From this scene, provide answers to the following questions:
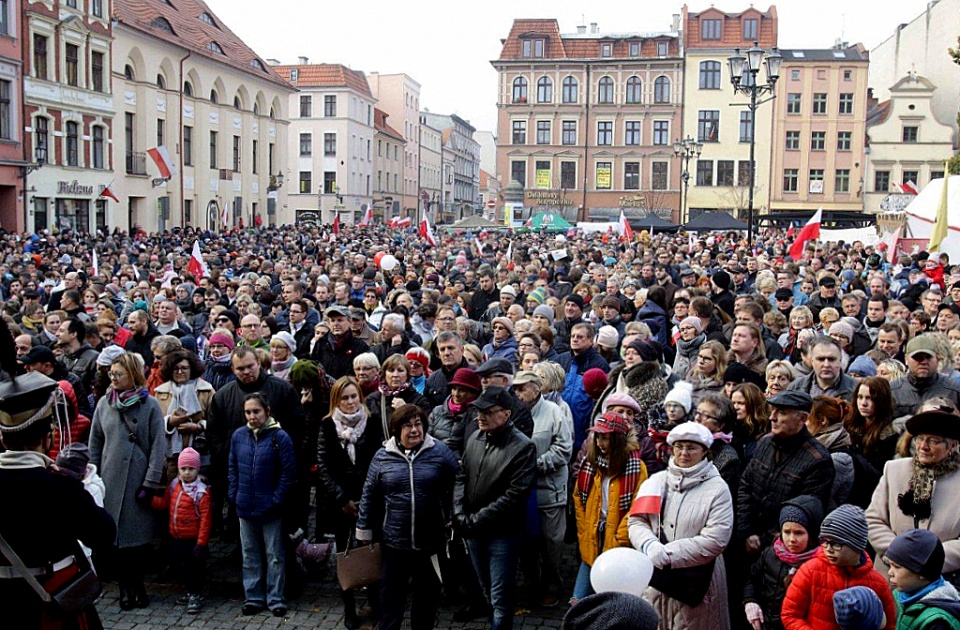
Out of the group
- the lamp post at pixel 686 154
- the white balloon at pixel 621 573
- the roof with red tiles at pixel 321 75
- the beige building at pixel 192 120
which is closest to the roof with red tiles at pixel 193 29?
the beige building at pixel 192 120

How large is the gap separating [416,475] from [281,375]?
8.54 ft

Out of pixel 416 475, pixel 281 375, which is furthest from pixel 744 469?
pixel 281 375

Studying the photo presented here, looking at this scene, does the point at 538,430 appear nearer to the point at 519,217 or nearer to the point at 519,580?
the point at 519,580

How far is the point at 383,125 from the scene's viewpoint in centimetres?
8888

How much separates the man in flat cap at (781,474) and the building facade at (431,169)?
9349 cm

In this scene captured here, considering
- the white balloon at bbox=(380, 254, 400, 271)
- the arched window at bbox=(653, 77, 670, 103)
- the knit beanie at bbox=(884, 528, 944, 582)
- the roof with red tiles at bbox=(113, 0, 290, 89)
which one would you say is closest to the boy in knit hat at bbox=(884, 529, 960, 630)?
the knit beanie at bbox=(884, 528, 944, 582)

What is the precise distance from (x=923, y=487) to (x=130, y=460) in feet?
17.0

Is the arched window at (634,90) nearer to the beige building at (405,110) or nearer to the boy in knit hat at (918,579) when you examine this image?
Answer: the beige building at (405,110)

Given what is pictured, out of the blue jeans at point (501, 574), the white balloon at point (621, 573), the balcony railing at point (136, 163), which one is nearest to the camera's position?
the white balloon at point (621, 573)

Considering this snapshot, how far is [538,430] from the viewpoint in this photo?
21.1 ft

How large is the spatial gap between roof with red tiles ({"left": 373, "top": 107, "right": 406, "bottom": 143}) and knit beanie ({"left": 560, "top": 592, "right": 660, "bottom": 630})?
3346 inches

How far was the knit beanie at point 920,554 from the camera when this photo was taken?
3.84m

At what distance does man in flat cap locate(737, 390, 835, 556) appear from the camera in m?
A: 5.05

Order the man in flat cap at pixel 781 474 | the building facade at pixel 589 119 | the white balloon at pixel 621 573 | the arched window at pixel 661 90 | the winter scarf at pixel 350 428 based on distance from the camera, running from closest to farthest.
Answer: the white balloon at pixel 621 573 → the man in flat cap at pixel 781 474 → the winter scarf at pixel 350 428 → the arched window at pixel 661 90 → the building facade at pixel 589 119
